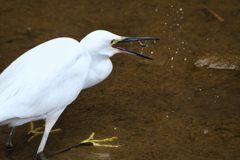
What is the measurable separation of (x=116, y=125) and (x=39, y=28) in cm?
241

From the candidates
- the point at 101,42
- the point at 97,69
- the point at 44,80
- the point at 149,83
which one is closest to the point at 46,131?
the point at 44,80

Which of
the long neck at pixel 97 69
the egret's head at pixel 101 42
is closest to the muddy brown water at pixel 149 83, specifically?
the long neck at pixel 97 69

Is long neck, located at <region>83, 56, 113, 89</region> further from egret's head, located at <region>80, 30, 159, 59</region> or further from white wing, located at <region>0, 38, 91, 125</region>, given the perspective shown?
white wing, located at <region>0, 38, 91, 125</region>

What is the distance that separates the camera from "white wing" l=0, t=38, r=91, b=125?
267 cm

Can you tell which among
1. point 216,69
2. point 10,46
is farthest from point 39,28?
point 216,69

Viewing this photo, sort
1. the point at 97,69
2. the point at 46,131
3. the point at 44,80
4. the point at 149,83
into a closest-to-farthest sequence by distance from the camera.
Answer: the point at 44,80, the point at 46,131, the point at 97,69, the point at 149,83

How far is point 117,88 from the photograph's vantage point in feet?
12.9

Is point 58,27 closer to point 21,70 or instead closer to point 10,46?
point 10,46

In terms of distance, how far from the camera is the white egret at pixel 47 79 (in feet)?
8.79

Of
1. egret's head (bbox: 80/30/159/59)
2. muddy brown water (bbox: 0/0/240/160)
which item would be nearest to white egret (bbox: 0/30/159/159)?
egret's head (bbox: 80/30/159/59)

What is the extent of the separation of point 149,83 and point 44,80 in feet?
5.44

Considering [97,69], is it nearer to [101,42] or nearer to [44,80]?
[101,42]

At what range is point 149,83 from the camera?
3.99m

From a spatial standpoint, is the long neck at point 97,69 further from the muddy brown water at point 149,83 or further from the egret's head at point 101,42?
the muddy brown water at point 149,83
